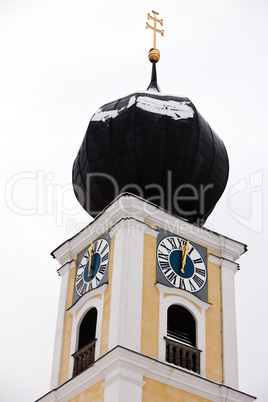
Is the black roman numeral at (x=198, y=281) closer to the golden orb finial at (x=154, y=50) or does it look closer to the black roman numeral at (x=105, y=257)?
the black roman numeral at (x=105, y=257)

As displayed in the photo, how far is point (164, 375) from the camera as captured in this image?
19.4 meters

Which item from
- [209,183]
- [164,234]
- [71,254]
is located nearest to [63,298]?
[71,254]

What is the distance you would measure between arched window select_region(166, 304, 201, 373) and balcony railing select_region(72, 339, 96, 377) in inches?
57.9

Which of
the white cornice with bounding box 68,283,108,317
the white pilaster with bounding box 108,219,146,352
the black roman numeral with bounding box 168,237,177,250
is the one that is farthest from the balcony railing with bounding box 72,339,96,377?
the black roman numeral with bounding box 168,237,177,250

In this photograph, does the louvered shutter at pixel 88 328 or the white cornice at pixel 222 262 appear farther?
the white cornice at pixel 222 262

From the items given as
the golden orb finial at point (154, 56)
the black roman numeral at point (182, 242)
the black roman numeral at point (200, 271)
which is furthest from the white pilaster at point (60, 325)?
the golden orb finial at point (154, 56)

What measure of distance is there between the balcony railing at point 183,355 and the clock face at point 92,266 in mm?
2105

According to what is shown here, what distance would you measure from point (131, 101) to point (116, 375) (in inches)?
263

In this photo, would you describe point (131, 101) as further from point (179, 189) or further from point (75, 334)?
point (75, 334)

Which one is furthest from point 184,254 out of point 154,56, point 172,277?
point 154,56

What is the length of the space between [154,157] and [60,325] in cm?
398

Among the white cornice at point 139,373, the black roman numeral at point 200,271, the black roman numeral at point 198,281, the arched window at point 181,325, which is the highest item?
the black roman numeral at point 200,271

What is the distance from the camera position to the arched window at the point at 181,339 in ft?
65.7

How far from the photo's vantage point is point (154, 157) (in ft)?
72.8
